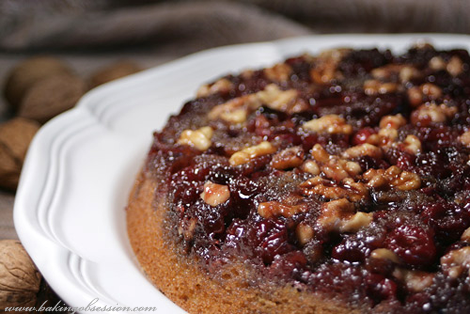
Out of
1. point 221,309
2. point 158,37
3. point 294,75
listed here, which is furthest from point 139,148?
point 158,37

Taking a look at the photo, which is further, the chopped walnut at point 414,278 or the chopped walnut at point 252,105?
the chopped walnut at point 252,105

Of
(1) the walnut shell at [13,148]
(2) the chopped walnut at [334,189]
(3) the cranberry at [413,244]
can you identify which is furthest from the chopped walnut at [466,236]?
(1) the walnut shell at [13,148]

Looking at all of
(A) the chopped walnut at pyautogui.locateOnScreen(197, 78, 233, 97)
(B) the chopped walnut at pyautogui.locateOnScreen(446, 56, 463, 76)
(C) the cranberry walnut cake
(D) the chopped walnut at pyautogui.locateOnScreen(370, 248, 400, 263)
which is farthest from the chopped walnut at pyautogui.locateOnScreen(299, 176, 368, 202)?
(B) the chopped walnut at pyautogui.locateOnScreen(446, 56, 463, 76)

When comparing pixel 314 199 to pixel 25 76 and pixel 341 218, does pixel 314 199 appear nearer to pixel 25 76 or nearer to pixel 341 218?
pixel 341 218

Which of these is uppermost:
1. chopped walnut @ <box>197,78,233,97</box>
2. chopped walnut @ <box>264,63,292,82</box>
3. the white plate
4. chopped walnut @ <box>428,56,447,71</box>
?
chopped walnut @ <box>428,56,447,71</box>

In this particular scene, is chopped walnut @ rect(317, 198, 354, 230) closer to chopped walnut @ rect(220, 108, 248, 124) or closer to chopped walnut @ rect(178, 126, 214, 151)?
chopped walnut @ rect(178, 126, 214, 151)

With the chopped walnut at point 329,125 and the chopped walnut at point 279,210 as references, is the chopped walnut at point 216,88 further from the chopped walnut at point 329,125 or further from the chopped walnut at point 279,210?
the chopped walnut at point 279,210

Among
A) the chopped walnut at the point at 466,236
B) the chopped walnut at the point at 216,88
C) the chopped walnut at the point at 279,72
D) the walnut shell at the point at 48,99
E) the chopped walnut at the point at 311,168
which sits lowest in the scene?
the walnut shell at the point at 48,99
